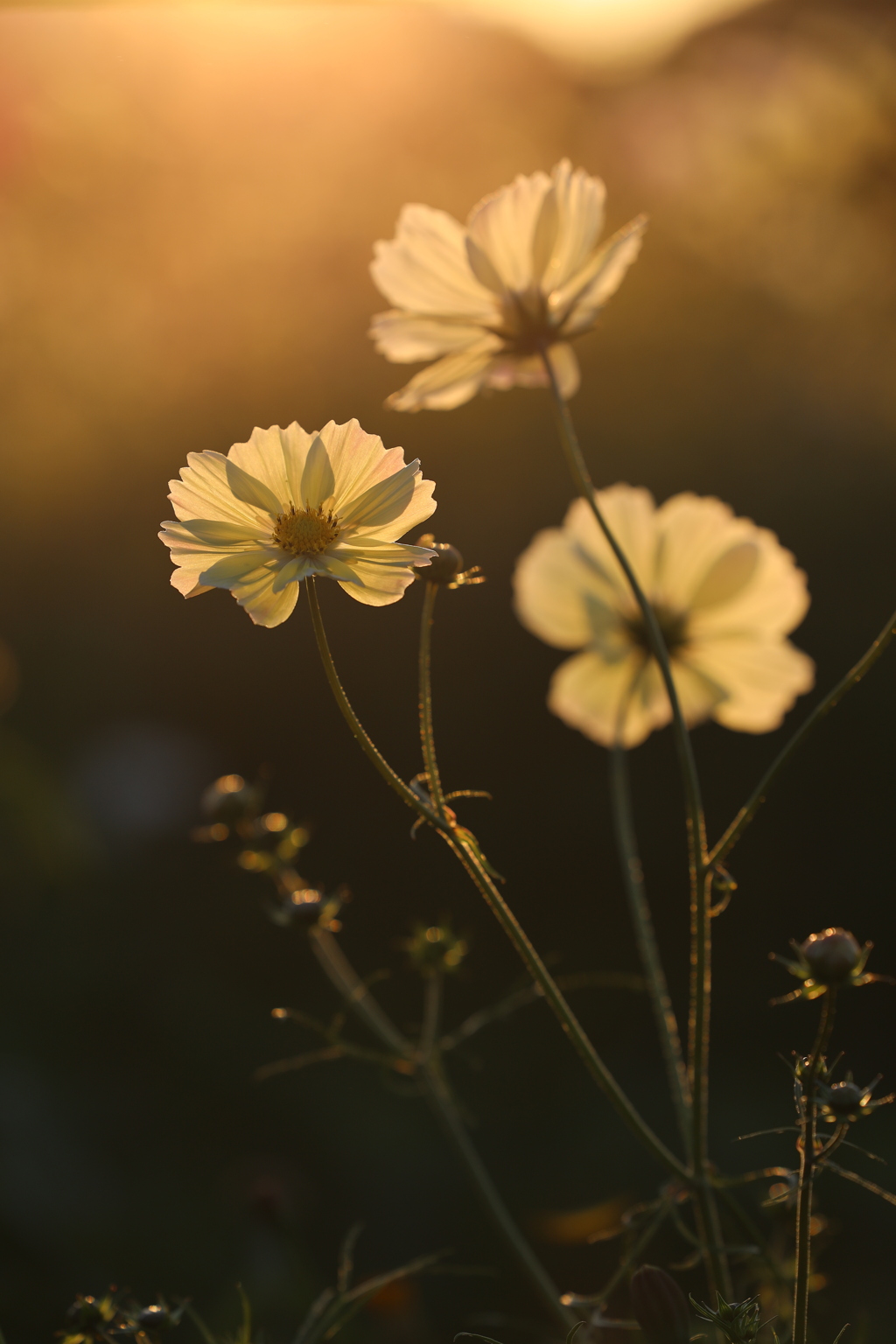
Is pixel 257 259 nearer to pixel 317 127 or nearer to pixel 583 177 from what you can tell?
pixel 317 127

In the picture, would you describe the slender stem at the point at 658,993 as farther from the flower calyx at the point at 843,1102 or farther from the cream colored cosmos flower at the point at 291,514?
the cream colored cosmos flower at the point at 291,514

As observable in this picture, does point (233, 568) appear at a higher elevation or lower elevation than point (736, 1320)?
higher

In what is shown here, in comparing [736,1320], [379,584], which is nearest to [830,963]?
[736,1320]

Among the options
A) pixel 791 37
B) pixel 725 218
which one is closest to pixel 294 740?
pixel 725 218

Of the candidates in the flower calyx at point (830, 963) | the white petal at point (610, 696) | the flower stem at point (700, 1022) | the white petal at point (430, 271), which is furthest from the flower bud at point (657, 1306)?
the white petal at point (430, 271)

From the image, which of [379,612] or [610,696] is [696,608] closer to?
[610,696]

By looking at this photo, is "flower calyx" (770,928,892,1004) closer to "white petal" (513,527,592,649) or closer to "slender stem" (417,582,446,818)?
"slender stem" (417,582,446,818)

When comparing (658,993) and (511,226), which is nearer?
(658,993)
